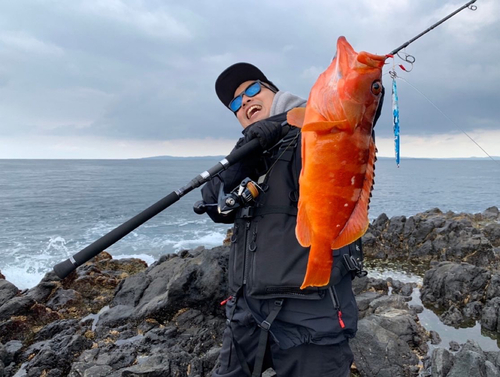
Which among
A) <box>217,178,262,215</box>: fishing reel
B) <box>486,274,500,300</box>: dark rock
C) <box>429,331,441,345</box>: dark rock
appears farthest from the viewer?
<box>486,274,500,300</box>: dark rock

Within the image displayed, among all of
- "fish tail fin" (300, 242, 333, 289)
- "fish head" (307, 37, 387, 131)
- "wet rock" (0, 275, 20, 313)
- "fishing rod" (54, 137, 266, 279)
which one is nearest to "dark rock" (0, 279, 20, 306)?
"wet rock" (0, 275, 20, 313)

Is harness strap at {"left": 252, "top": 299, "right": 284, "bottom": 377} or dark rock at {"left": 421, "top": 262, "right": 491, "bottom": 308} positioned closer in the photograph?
harness strap at {"left": 252, "top": 299, "right": 284, "bottom": 377}

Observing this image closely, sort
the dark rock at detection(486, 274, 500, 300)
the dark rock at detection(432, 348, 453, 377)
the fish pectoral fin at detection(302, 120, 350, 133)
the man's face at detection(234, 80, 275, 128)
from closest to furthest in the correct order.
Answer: the fish pectoral fin at detection(302, 120, 350, 133)
the man's face at detection(234, 80, 275, 128)
the dark rock at detection(432, 348, 453, 377)
the dark rock at detection(486, 274, 500, 300)

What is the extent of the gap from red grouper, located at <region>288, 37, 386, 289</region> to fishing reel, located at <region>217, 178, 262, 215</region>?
65 centimetres

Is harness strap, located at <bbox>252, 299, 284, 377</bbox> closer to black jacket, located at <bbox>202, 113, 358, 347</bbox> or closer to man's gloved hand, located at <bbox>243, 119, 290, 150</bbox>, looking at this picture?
black jacket, located at <bbox>202, 113, 358, 347</bbox>

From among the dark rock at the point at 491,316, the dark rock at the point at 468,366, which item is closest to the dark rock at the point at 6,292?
the dark rock at the point at 468,366

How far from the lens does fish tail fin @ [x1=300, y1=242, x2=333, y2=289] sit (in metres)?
2.10

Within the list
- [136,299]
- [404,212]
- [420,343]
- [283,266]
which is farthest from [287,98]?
[404,212]

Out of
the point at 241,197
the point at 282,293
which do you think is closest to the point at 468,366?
the point at 282,293

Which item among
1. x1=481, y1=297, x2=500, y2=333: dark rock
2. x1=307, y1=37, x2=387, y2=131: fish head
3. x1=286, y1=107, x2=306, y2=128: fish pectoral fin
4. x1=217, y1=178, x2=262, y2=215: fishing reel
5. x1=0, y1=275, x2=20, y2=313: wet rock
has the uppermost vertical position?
x1=307, y1=37, x2=387, y2=131: fish head

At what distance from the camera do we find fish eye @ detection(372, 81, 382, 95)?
204 cm

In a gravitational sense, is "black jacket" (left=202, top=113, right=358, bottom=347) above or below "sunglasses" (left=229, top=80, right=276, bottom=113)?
below

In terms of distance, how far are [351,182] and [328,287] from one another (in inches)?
38.1

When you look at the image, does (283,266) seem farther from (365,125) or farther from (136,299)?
(136,299)
